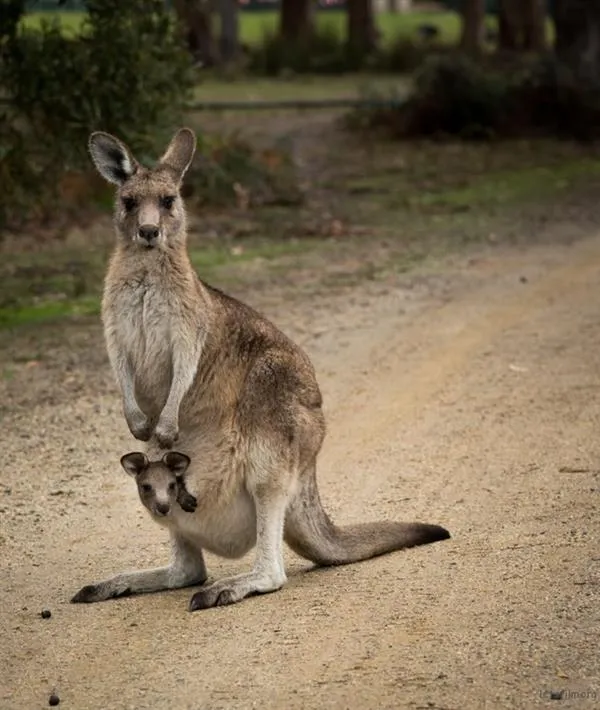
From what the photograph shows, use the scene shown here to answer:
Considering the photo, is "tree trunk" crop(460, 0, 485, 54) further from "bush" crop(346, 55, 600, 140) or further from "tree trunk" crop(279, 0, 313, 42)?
"bush" crop(346, 55, 600, 140)

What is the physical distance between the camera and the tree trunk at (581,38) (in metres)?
21.2

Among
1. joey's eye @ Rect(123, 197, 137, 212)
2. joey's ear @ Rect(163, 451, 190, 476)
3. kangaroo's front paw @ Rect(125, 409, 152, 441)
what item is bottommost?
joey's ear @ Rect(163, 451, 190, 476)

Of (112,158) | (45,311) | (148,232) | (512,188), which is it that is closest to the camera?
(148,232)

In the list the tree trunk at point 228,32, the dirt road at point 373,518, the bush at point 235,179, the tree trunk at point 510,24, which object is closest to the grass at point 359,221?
the bush at point 235,179

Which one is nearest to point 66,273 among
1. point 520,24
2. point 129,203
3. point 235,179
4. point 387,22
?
point 235,179

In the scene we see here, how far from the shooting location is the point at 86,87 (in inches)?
492

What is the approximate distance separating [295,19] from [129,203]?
32.1m

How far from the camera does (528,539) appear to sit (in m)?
6.52

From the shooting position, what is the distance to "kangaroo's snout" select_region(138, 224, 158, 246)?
244 inches

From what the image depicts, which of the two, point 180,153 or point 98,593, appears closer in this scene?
point 98,593

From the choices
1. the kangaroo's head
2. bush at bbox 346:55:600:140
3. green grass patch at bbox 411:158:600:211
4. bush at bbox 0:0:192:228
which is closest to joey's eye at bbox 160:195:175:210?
the kangaroo's head

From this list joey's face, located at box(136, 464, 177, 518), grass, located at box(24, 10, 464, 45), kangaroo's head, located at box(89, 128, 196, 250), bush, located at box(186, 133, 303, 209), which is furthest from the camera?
grass, located at box(24, 10, 464, 45)

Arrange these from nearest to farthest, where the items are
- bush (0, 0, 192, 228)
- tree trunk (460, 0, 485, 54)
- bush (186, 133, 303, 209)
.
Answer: bush (0, 0, 192, 228) → bush (186, 133, 303, 209) → tree trunk (460, 0, 485, 54)

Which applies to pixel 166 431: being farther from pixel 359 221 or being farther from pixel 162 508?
pixel 359 221
